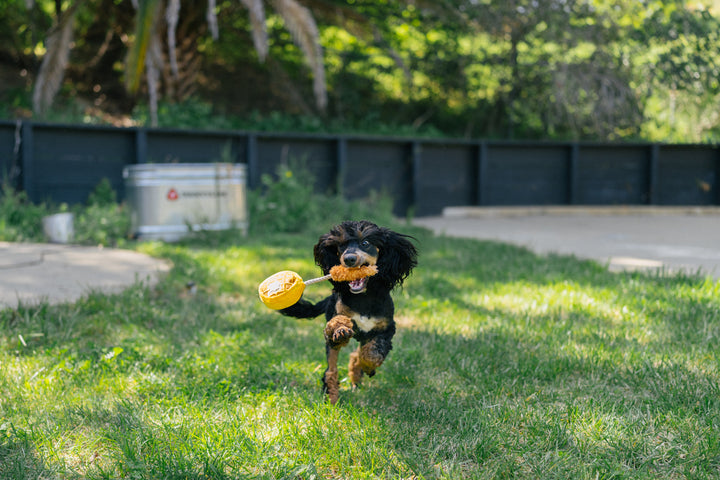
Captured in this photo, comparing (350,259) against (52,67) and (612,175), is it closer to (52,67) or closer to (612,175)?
(52,67)

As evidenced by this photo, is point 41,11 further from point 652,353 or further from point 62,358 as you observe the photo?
point 652,353

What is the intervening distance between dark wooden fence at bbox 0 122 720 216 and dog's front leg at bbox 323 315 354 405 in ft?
20.3

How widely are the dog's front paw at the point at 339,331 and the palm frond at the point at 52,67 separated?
8468 mm

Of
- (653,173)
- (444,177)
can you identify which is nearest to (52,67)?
(444,177)

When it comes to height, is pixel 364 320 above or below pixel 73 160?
below

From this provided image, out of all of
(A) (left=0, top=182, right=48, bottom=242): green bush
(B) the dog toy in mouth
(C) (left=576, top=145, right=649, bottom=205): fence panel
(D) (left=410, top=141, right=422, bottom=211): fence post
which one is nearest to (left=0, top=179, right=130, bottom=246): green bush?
(A) (left=0, top=182, right=48, bottom=242): green bush

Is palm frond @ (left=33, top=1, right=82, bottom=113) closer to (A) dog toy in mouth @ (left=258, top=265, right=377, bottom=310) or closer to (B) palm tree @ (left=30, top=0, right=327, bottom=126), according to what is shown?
(B) palm tree @ (left=30, top=0, right=327, bottom=126)

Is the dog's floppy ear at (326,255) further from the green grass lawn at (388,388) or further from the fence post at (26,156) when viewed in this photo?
the fence post at (26,156)

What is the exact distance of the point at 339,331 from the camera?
2.42 metres

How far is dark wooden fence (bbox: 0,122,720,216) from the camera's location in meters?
8.58

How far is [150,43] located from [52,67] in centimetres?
160

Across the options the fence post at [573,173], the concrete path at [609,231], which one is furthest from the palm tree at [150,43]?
the fence post at [573,173]

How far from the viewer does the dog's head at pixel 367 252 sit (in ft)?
8.04

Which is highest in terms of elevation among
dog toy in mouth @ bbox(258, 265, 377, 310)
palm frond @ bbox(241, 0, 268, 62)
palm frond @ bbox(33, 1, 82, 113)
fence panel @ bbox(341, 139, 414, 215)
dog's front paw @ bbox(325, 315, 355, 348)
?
palm frond @ bbox(241, 0, 268, 62)
